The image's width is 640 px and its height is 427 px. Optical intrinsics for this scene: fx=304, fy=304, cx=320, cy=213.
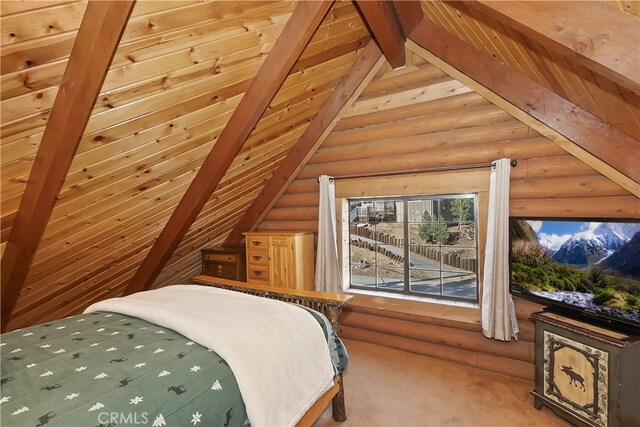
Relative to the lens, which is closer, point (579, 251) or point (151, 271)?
point (579, 251)

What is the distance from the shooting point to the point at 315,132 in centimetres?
345

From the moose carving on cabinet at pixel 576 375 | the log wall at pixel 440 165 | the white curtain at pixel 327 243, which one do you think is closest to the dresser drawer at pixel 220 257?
the log wall at pixel 440 165

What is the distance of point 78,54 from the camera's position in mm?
1308

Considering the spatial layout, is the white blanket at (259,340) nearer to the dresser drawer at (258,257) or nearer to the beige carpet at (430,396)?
the beige carpet at (430,396)

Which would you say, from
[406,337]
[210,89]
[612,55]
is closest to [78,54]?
[210,89]

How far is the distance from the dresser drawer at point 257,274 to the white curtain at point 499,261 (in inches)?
88.8

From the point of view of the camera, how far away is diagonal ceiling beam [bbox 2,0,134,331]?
1247 mm

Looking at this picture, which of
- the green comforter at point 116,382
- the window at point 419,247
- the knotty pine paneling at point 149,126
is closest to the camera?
the green comforter at point 116,382

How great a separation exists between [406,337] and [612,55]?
2806 mm

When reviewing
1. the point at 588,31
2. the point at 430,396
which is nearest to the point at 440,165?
the point at 588,31

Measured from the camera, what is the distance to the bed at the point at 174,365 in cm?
108

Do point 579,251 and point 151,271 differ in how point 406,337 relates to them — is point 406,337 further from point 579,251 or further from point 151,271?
point 151,271

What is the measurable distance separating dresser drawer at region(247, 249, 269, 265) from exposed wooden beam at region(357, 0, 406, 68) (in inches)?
95.1

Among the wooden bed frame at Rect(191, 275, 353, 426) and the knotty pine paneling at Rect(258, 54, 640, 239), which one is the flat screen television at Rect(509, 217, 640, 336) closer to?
the knotty pine paneling at Rect(258, 54, 640, 239)
